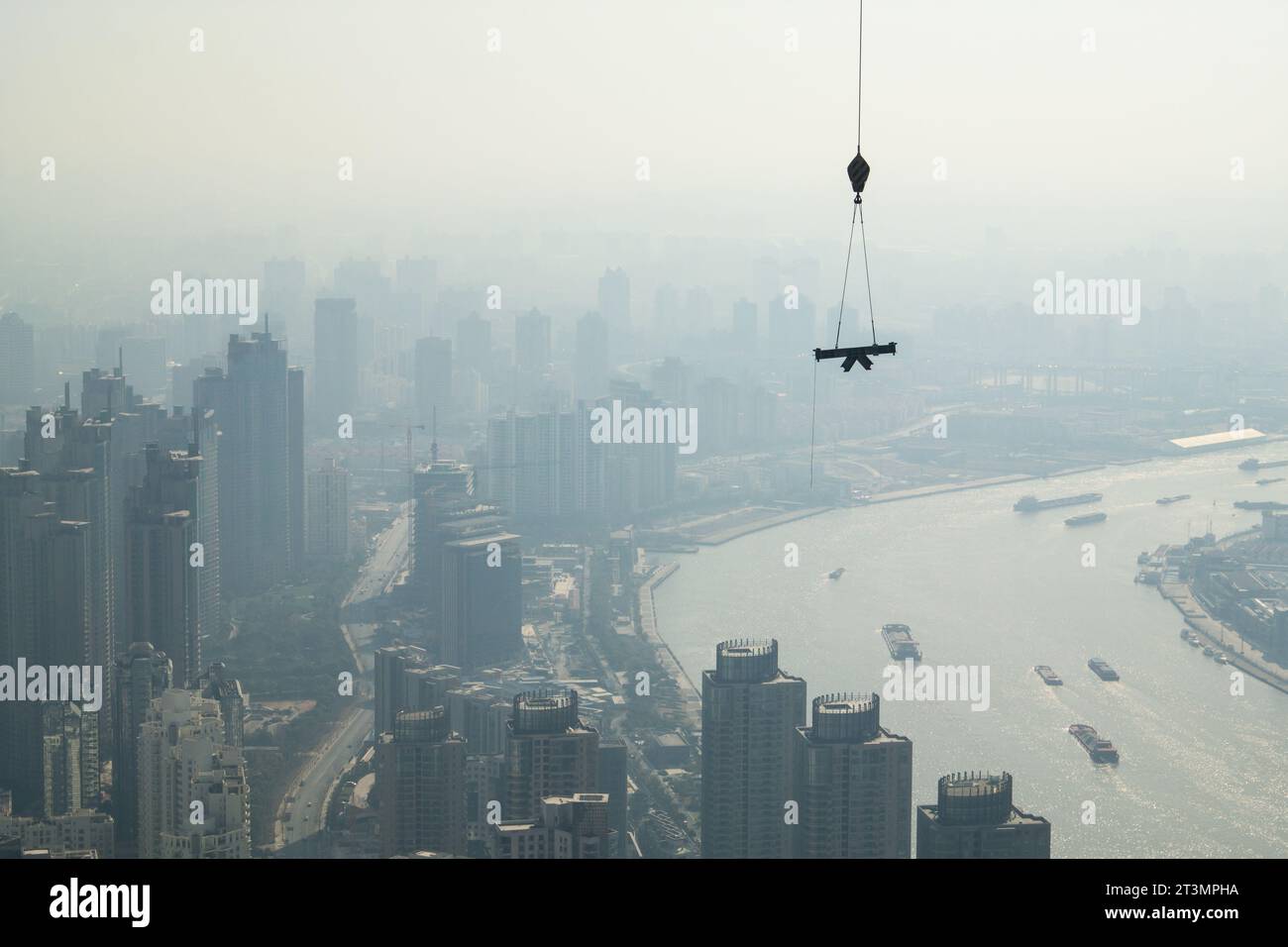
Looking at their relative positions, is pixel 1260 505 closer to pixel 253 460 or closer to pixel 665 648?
pixel 665 648

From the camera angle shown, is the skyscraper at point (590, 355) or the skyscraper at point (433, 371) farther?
the skyscraper at point (590, 355)

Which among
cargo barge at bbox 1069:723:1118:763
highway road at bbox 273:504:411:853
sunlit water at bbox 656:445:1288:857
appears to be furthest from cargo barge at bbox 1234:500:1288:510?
highway road at bbox 273:504:411:853

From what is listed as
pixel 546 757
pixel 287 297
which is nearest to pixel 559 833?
pixel 546 757

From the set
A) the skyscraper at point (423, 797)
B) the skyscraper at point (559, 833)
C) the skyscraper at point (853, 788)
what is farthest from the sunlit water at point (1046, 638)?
the skyscraper at point (559, 833)

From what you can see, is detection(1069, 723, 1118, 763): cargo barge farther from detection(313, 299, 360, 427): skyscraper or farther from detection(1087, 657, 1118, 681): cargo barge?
detection(313, 299, 360, 427): skyscraper

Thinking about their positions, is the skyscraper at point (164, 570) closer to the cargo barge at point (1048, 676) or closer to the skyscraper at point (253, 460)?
the skyscraper at point (253, 460)
